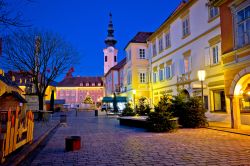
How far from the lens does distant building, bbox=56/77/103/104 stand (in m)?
109

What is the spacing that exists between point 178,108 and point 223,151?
862 centimetres

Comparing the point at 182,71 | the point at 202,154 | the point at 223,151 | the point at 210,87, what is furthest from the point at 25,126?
the point at 182,71

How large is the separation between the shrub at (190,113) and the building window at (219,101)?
135 inches

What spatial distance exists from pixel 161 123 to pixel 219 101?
721 cm

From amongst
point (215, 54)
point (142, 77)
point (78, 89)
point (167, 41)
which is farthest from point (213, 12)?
point (78, 89)

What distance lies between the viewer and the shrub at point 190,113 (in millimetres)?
16016

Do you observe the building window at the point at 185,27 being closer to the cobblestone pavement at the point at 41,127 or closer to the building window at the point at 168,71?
the building window at the point at 168,71

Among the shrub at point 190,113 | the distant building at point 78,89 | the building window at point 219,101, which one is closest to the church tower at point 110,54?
the distant building at point 78,89

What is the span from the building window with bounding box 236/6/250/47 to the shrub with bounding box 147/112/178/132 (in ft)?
18.8

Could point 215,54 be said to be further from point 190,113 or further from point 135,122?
point 135,122

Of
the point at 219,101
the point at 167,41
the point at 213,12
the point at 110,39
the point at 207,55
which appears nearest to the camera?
the point at 219,101

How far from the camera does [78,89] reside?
110812 mm

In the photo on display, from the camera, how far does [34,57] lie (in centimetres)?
2695

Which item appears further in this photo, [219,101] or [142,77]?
[142,77]
